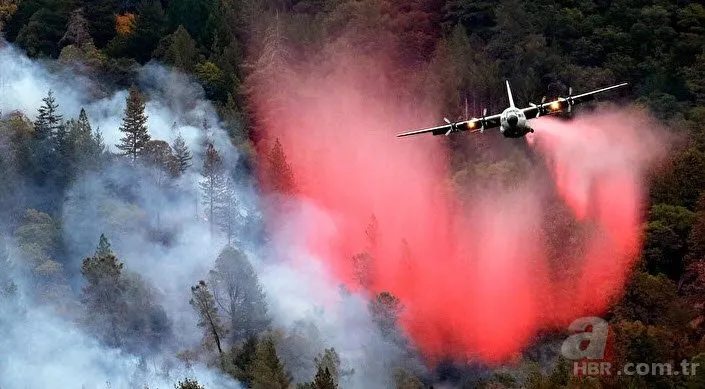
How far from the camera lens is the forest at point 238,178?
98.9 meters

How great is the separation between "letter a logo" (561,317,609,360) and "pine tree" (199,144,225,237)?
35.3 metres

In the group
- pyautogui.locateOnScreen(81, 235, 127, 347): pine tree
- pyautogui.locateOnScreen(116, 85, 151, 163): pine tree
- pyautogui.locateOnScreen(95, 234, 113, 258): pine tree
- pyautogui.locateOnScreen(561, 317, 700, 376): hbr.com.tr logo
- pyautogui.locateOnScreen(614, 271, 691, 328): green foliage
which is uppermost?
pyautogui.locateOnScreen(116, 85, 151, 163): pine tree

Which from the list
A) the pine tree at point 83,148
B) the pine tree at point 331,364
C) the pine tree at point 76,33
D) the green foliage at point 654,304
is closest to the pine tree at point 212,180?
the pine tree at point 83,148

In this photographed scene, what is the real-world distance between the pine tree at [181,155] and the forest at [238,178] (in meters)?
0.30

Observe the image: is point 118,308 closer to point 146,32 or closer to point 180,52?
point 180,52

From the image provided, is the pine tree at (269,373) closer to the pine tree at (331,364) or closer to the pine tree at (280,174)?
the pine tree at (331,364)

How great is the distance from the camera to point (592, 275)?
10488cm

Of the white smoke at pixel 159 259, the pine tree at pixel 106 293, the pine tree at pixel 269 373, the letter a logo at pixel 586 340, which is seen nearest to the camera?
the pine tree at pixel 269 373

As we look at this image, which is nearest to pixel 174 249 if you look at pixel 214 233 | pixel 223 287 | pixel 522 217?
pixel 214 233

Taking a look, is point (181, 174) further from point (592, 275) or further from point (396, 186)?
point (592, 275)

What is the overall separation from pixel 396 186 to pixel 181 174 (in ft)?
70.9

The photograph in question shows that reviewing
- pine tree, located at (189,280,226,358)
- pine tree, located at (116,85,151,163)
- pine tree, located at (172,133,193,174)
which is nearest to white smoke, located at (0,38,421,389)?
pine tree, located at (172,133,193,174)

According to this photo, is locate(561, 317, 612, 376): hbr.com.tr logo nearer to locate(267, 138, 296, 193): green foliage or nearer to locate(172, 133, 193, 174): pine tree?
locate(267, 138, 296, 193): green foliage

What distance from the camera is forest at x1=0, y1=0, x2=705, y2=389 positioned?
325ft
